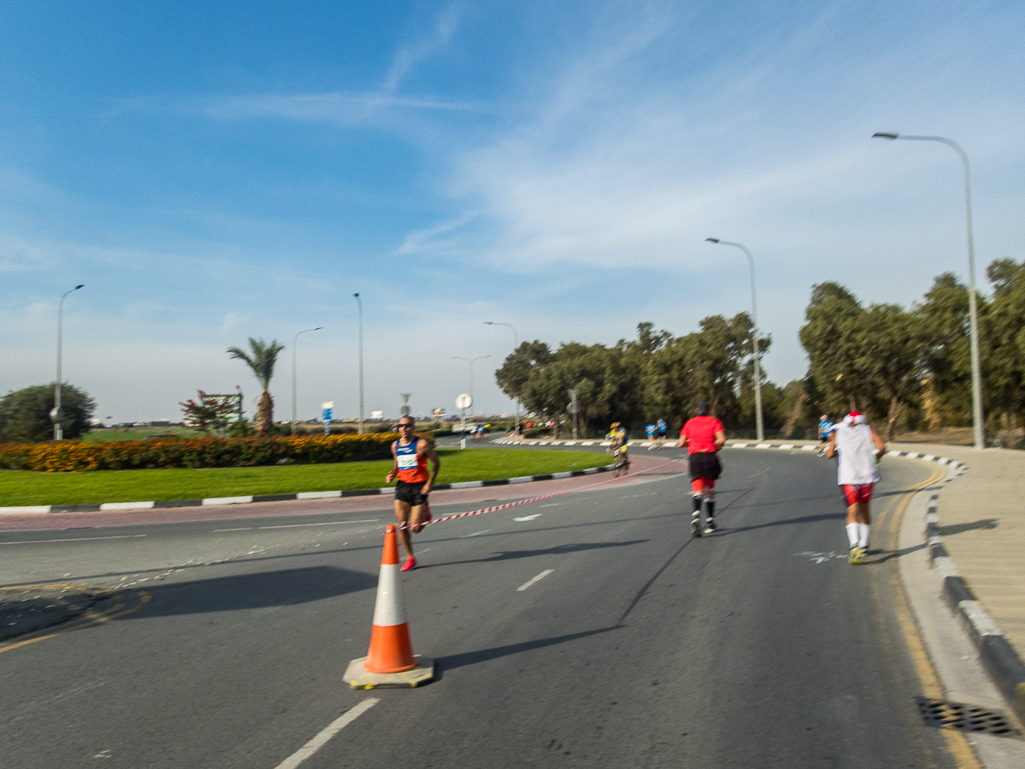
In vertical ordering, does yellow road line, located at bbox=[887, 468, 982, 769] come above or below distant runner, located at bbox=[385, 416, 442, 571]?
below

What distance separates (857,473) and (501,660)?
5.40m

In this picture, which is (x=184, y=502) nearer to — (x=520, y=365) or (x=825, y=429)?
(x=825, y=429)

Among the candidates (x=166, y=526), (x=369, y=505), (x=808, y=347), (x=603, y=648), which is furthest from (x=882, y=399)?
(x=603, y=648)

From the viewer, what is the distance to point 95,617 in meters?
7.35

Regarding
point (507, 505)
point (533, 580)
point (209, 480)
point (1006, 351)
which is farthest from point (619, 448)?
point (1006, 351)

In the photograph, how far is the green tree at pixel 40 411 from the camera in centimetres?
5228

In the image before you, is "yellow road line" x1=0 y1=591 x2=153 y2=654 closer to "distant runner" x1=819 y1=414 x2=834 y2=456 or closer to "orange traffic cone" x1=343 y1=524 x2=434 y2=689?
"orange traffic cone" x1=343 y1=524 x2=434 y2=689

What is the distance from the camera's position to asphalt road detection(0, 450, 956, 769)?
414cm

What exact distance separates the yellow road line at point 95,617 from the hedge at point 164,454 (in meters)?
19.3

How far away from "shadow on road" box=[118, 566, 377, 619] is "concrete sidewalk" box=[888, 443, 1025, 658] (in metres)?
5.92

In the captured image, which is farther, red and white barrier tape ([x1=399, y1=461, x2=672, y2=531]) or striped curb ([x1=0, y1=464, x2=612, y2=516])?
striped curb ([x1=0, y1=464, x2=612, y2=516])

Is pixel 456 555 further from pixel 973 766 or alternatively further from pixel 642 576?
pixel 973 766

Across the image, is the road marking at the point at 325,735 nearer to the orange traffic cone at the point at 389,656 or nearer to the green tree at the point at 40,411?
the orange traffic cone at the point at 389,656

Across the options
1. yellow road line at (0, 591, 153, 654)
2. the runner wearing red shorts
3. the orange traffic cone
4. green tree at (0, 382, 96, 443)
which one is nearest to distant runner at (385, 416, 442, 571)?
yellow road line at (0, 591, 153, 654)
